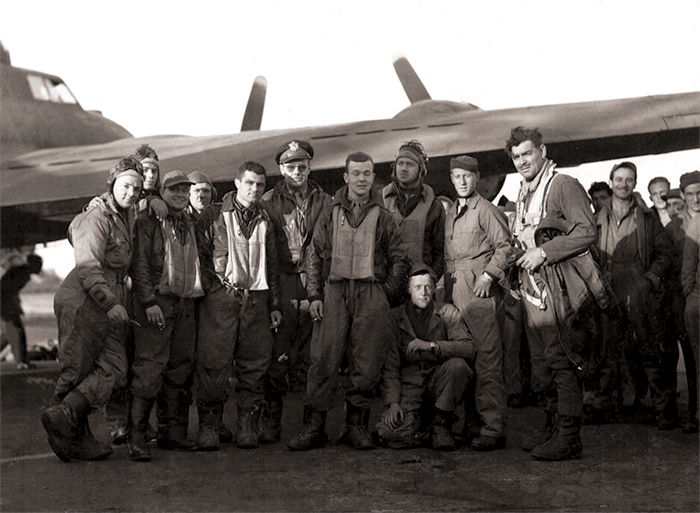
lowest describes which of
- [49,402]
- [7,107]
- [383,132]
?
[49,402]

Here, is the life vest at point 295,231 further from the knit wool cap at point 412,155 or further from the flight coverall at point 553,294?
the flight coverall at point 553,294

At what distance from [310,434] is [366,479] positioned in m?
1.07

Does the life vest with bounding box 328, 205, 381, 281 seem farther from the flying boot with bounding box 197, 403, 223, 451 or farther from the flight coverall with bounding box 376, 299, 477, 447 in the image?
the flying boot with bounding box 197, 403, 223, 451

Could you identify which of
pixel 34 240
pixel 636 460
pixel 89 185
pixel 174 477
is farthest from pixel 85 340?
pixel 34 240

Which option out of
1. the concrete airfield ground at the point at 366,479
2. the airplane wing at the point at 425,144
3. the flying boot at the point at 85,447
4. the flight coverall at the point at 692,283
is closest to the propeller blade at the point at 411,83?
the airplane wing at the point at 425,144

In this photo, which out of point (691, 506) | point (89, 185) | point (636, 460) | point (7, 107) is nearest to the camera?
point (691, 506)

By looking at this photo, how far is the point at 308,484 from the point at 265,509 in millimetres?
570

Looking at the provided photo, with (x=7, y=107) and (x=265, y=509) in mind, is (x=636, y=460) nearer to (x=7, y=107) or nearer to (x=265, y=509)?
(x=265, y=509)

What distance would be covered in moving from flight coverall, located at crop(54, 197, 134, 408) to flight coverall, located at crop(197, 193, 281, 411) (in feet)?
2.13

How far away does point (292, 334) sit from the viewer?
6.38m

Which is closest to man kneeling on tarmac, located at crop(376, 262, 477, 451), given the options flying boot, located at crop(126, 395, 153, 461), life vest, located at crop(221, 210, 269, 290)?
life vest, located at crop(221, 210, 269, 290)

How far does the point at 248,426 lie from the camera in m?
5.89

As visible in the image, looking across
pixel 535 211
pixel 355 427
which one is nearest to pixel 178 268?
pixel 355 427

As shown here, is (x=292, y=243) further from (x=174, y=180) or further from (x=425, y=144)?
(x=425, y=144)
